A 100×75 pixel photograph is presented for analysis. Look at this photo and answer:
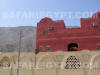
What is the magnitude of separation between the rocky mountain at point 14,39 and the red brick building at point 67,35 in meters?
43.3

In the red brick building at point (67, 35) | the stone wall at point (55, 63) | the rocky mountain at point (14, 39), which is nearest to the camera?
the stone wall at point (55, 63)

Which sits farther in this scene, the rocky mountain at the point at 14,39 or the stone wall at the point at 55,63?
the rocky mountain at the point at 14,39

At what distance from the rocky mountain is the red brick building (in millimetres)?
43269

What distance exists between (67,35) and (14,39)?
2358 inches

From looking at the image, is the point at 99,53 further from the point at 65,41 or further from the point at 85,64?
the point at 65,41

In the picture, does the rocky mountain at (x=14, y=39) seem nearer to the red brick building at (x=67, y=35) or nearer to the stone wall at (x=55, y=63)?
the red brick building at (x=67, y=35)

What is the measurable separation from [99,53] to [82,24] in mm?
6033

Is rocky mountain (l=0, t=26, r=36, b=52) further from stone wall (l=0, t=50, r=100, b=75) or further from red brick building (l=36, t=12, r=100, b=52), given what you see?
stone wall (l=0, t=50, r=100, b=75)

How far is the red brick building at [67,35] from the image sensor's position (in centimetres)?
2277

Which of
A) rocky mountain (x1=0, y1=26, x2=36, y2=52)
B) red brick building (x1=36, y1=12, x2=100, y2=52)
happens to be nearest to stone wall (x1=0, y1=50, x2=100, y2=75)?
red brick building (x1=36, y1=12, x2=100, y2=52)

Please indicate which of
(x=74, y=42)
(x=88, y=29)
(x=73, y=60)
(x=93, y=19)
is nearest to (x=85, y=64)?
(x=73, y=60)

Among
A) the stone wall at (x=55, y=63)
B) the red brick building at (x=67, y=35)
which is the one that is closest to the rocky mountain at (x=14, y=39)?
the red brick building at (x=67, y=35)

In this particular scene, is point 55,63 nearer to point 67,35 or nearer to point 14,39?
point 67,35

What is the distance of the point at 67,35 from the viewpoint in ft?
78.4
